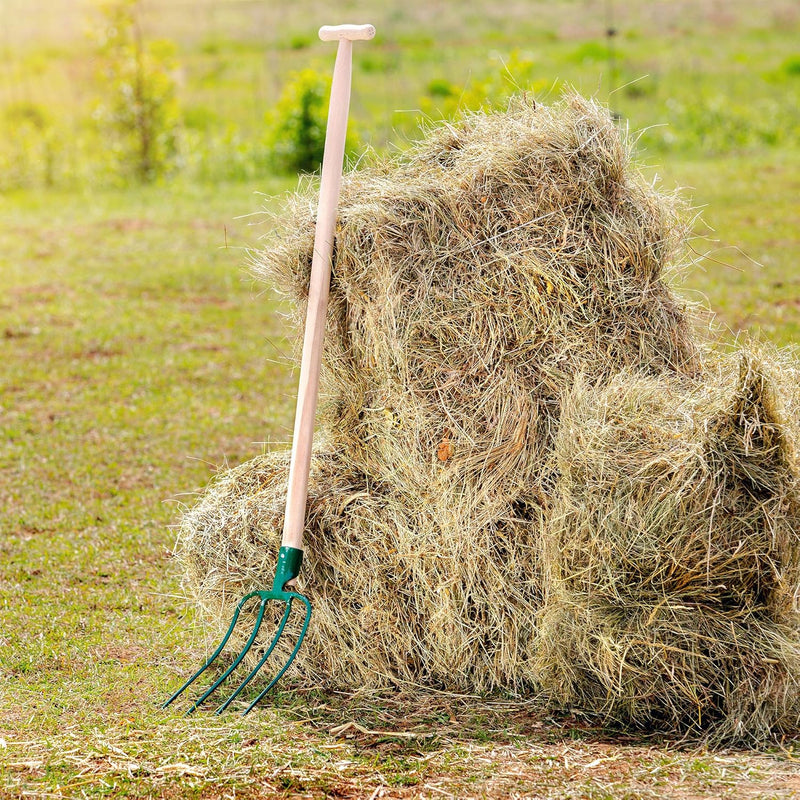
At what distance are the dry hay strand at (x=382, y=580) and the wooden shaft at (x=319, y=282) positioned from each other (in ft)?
0.66

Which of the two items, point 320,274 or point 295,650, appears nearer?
point 295,650

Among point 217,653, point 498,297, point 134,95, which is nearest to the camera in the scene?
point 498,297

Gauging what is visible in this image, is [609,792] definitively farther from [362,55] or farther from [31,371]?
[362,55]

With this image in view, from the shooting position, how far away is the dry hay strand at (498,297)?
12.1 ft

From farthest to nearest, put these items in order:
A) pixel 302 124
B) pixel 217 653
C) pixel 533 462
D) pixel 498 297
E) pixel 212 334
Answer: pixel 302 124, pixel 212 334, pixel 217 653, pixel 498 297, pixel 533 462

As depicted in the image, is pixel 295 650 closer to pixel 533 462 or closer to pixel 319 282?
pixel 533 462

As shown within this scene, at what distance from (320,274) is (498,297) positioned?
28.8 inches

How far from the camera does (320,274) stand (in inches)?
155

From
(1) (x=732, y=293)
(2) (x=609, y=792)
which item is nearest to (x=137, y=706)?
(2) (x=609, y=792)

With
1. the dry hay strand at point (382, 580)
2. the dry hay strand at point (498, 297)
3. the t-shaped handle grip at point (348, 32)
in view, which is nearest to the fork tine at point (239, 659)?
the dry hay strand at point (382, 580)

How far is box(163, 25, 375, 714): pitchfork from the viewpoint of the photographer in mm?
3793

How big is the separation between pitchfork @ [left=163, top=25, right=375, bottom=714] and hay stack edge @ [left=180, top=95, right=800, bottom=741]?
9 cm

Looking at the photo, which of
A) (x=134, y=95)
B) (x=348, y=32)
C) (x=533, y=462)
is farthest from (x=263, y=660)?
(x=134, y=95)

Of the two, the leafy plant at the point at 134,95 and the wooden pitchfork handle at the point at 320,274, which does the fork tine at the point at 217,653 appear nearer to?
the wooden pitchfork handle at the point at 320,274
